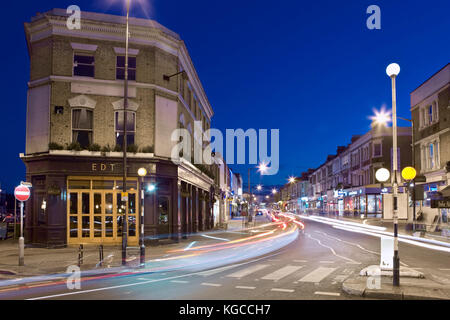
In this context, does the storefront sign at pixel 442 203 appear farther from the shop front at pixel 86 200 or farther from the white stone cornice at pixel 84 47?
the white stone cornice at pixel 84 47

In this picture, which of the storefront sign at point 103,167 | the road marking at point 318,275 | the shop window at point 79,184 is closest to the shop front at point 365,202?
the storefront sign at point 103,167

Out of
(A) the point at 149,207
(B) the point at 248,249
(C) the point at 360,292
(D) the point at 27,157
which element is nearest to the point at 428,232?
(B) the point at 248,249

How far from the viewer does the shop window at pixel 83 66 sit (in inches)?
906

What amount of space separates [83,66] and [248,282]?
1706 centimetres

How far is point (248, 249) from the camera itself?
21.8 m

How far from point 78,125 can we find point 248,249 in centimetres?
1197

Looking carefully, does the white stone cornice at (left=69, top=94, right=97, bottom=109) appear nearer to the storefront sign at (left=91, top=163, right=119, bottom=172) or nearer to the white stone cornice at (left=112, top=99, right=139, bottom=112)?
the white stone cornice at (left=112, top=99, right=139, bottom=112)

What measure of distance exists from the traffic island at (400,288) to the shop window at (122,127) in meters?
16.0

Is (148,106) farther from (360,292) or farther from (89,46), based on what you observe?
(360,292)

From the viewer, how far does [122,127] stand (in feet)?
76.3

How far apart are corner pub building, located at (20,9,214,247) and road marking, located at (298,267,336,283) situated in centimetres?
1179

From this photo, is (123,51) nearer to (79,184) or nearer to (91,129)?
(91,129)

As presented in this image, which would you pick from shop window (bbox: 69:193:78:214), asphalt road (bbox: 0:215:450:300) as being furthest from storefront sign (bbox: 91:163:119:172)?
asphalt road (bbox: 0:215:450:300)
